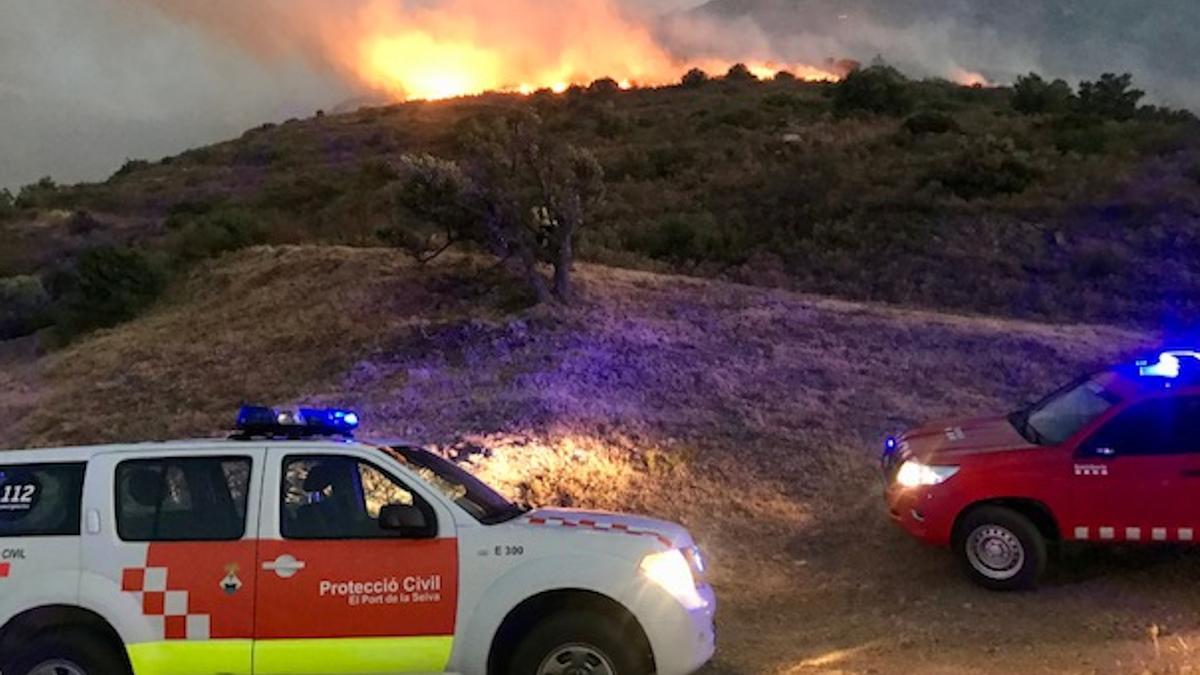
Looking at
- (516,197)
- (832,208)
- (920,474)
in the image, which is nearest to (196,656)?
(920,474)

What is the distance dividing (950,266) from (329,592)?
59.4 feet

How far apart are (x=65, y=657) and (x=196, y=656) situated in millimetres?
646

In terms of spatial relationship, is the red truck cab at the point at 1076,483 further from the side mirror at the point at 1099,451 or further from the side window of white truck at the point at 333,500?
the side window of white truck at the point at 333,500

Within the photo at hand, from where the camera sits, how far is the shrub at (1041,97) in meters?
41.7

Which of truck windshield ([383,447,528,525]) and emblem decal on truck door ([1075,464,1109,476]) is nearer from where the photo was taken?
truck windshield ([383,447,528,525])

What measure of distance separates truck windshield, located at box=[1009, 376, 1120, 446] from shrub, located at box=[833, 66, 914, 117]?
1362 inches

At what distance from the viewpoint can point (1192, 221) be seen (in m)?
22.8

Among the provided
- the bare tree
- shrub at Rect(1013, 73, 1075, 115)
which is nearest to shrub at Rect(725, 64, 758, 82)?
shrub at Rect(1013, 73, 1075, 115)

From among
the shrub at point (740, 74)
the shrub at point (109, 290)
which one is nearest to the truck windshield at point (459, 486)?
the shrub at point (109, 290)

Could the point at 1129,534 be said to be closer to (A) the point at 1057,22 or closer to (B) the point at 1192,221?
(B) the point at 1192,221

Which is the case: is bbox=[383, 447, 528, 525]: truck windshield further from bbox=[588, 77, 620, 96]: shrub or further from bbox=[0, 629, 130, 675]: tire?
bbox=[588, 77, 620, 96]: shrub

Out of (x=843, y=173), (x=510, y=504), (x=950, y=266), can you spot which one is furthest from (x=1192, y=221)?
(x=510, y=504)

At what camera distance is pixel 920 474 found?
28.7 ft

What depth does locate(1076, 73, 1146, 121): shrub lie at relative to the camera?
127 ft
